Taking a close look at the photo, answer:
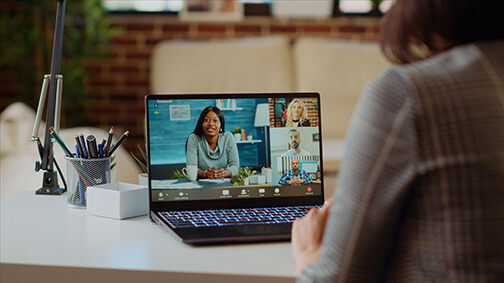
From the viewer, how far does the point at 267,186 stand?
3.70 ft

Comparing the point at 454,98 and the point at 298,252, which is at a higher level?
the point at 454,98

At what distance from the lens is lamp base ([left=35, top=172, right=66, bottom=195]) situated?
127cm

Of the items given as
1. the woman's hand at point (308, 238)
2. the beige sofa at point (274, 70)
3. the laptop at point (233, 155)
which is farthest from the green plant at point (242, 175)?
the beige sofa at point (274, 70)

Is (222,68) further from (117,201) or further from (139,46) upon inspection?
(117,201)

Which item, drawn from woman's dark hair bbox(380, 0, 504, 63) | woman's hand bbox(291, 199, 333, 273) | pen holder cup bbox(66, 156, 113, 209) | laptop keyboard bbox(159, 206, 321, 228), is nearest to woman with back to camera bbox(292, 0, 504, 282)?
woman's dark hair bbox(380, 0, 504, 63)

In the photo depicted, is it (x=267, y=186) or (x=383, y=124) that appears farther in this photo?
(x=267, y=186)

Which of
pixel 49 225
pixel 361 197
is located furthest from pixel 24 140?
pixel 361 197

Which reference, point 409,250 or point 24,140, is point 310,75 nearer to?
point 24,140

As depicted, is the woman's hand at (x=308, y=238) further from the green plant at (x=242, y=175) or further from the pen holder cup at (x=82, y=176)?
the pen holder cup at (x=82, y=176)

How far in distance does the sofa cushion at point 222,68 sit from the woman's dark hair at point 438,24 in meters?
2.72

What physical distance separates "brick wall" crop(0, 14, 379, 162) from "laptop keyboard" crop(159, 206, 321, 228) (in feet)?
9.45

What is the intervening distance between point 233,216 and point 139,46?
3064 mm

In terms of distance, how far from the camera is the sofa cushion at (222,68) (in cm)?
340

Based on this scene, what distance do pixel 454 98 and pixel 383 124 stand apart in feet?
0.24
